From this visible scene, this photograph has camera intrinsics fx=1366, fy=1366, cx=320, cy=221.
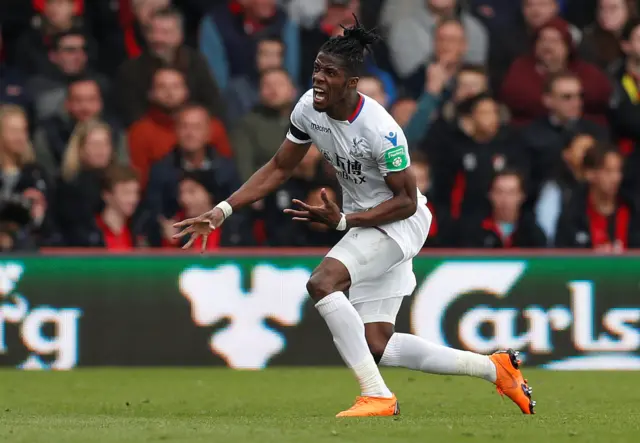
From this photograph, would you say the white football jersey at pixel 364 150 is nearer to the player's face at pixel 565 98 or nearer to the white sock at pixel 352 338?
the white sock at pixel 352 338

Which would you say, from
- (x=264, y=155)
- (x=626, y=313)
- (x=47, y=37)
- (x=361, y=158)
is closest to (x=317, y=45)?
(x=264, y=155)

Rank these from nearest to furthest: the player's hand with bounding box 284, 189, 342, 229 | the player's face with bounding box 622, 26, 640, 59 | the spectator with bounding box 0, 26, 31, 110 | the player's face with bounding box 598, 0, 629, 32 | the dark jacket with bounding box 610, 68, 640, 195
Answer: the player's hand with bounding box 284, 189, 342, 229 → the spectator with bounding box 0, 26, 31, 110 → the dark jacket with bounding box 610, 68, 640, 195 → the player's face with bounding box 622, 26, 640, 59 → the player's face with bounding box 598, 0, 629, 32

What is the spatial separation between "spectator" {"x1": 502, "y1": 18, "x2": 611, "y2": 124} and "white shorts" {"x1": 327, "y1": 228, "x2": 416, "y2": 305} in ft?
20.7

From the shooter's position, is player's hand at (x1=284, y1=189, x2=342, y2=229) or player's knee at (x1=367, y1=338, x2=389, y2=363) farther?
player's knee at (x1=367, y1=338, x2=389, y2=363)

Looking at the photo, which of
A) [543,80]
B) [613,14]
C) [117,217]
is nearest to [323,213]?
[117,217]

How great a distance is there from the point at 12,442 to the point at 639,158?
30.5 feet

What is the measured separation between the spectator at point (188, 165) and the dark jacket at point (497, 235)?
7.94ft

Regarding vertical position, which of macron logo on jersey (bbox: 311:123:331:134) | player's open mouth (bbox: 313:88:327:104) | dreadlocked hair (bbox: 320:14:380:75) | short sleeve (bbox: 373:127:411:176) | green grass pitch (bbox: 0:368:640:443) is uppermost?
dreadlocked hair (bbox: 320:14:380:75)

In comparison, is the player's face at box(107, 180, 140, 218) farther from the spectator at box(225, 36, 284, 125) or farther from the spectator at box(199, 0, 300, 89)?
the spectator at box(199, 0, 300, 89)

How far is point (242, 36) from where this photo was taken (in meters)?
15.2

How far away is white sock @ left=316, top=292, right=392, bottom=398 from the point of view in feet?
26.8

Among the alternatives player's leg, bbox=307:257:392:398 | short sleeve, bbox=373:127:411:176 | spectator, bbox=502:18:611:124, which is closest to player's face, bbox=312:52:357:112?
short sleeve, bbox=373:127:411:176

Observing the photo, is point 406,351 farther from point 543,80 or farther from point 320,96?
point 543,80

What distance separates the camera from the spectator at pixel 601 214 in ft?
44.8
